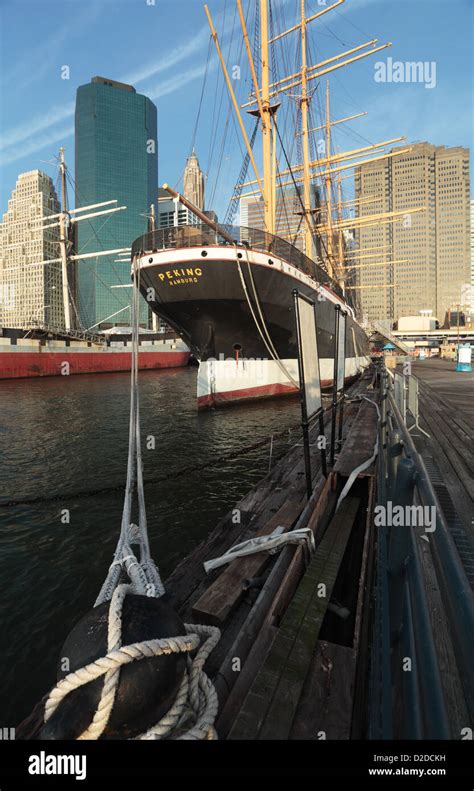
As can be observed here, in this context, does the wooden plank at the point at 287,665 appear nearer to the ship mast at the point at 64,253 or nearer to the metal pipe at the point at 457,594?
the metal pipe at the point at 457,594

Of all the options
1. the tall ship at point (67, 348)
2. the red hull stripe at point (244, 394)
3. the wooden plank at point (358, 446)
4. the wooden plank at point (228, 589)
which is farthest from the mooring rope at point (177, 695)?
the tall ship at point (67, 348)

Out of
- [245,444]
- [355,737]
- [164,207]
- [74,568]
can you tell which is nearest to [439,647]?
[355,737]

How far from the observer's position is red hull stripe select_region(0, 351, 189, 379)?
3503 cm

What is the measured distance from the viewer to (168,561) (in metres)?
5.47

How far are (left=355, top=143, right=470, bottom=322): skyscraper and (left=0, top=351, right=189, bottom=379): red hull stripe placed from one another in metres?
127

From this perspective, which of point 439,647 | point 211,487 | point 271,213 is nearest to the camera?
point 439,647

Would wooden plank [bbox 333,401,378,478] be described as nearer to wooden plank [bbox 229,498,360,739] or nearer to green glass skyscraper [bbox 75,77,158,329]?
wooden plank [bbox 229,498,360,739]

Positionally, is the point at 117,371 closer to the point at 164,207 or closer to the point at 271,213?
the point at 271,213

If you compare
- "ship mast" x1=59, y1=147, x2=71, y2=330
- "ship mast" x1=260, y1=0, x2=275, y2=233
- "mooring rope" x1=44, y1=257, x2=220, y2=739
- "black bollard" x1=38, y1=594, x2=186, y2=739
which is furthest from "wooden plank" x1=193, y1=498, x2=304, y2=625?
"ship mast" x1=59, y1=147, x2=71, y2=330

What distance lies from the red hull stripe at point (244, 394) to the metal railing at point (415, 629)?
1547 centimetres

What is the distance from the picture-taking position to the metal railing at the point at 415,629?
1.15 meters

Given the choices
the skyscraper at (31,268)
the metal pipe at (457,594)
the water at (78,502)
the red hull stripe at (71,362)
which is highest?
the skyscraper at (31,268)

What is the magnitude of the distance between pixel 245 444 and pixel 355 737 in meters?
10.1
